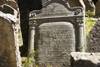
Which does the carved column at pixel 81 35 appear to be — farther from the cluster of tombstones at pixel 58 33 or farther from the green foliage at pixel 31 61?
the green foliage at pixel 31 61

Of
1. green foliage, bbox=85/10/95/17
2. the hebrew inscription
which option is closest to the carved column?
the hebrew inscription

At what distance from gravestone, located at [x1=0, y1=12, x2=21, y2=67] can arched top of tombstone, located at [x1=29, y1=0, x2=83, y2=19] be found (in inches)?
65.4

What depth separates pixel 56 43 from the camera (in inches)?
153

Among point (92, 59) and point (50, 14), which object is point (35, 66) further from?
point (92, 59)

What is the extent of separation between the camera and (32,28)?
4.20 metres

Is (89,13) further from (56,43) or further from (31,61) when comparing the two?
(31,61)

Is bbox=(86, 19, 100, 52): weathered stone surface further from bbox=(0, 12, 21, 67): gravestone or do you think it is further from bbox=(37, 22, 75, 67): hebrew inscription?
bbox=(0, 12, 21, 67): gravestone

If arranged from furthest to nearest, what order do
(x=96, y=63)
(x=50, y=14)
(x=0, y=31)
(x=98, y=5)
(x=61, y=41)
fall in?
(x=98, y=5) → (x=50, y=14) → (x=61, y=41) → (x=0, y=31) → (x=96, y=63)

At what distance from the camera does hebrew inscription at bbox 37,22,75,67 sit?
12.4 feet

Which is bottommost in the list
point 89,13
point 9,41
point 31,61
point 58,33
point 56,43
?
point 31,61

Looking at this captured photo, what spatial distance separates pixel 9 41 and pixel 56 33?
172cm

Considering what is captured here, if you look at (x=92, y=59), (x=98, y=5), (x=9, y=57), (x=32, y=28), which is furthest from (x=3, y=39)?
(x=98, y=5)

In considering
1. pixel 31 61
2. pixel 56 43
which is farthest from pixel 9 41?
pixel 56 43

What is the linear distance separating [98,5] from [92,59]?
26.8 feet
